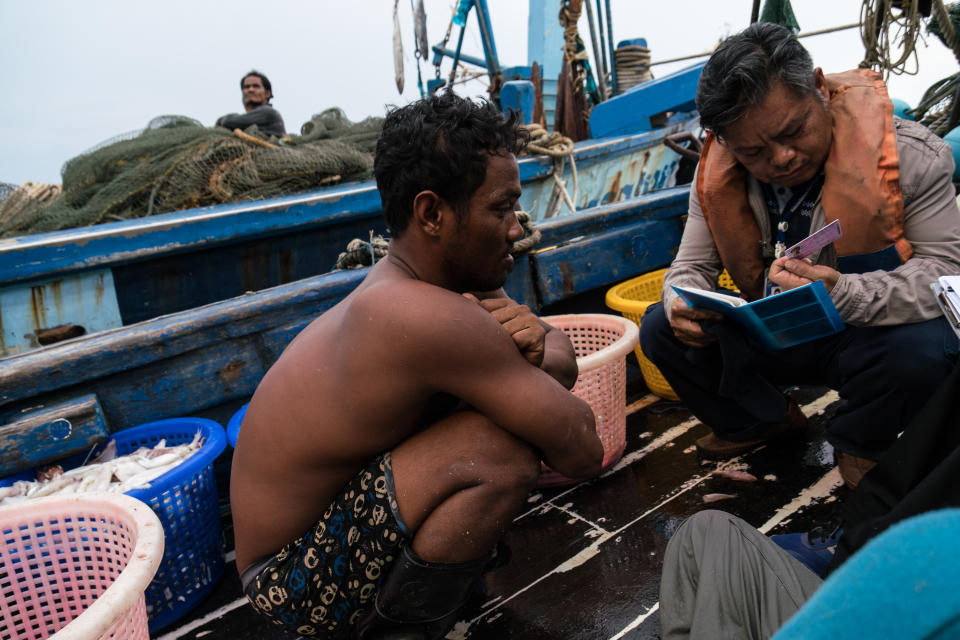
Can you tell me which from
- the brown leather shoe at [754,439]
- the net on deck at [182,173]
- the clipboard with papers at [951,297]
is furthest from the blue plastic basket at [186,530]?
the net on deck at [182,173]

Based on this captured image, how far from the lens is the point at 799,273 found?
1916 mm

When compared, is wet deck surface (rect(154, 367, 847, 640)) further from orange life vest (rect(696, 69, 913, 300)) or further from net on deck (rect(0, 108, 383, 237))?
net on deck (rect(0, 108, 383, 237))

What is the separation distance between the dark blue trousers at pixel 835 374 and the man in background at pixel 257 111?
14.2ft

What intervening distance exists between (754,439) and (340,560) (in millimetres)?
1672

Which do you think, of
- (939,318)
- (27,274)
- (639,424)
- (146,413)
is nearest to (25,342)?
(27,274)

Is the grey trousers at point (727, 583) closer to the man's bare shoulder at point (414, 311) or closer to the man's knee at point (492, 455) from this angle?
the man's knee at point (492, 455)

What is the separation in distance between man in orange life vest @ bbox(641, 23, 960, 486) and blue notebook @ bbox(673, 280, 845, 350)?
0.18 feet

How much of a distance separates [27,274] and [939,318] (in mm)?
3752

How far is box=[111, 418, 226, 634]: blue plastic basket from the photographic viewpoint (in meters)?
1.83

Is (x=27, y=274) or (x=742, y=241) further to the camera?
(x=27, y=274)

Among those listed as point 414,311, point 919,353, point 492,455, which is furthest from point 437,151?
point 919,353

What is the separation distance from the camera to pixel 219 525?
2.08 m

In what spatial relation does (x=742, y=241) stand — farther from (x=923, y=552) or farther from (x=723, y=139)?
(x=923, y=552)

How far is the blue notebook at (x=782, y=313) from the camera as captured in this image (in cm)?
177
